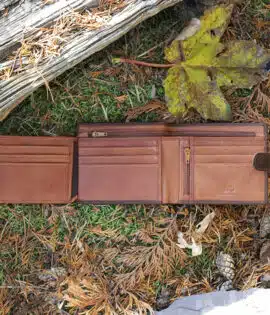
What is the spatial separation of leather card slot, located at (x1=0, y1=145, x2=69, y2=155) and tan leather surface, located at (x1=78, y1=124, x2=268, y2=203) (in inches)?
4.1

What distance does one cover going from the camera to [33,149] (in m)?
2.31

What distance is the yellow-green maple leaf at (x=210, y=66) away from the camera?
2201 millimetres

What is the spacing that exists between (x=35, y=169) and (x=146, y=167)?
571mm

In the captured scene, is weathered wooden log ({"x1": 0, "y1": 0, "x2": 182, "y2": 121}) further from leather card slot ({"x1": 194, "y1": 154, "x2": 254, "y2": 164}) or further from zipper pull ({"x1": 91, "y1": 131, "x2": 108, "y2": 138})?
leather card slot ({"x1": 194, "y1": 154, "x2": 254, "y2": 164})

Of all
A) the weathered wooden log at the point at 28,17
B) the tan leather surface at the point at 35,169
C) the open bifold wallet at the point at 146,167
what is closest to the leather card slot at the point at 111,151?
the open bifold wallet at the point at 146,167

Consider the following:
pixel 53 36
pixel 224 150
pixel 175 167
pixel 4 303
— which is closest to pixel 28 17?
pixel 53 36

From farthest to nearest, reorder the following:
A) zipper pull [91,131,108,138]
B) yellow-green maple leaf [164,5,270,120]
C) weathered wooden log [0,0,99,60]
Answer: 1. zipper pull [91,131,108,138]
2. yellow-green maple leaf [164,5,270,120]
3. weathered wooden log [0,0,99,60]

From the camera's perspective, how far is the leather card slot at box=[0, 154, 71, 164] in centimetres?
229

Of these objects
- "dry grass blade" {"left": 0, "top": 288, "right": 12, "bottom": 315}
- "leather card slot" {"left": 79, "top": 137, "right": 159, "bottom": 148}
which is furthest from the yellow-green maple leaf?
"dry grass blade" {"left": 0, "top": 288, "right": 12, "bottom": 315}

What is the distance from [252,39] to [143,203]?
1063 mm

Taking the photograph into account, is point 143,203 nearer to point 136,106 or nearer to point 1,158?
point 136,106

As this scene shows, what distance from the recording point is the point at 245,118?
2.40m

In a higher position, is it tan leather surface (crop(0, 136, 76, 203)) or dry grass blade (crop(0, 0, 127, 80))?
dry grass blade (crop(0, 0, 127, 80))

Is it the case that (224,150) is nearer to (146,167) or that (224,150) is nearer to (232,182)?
(232,182)
